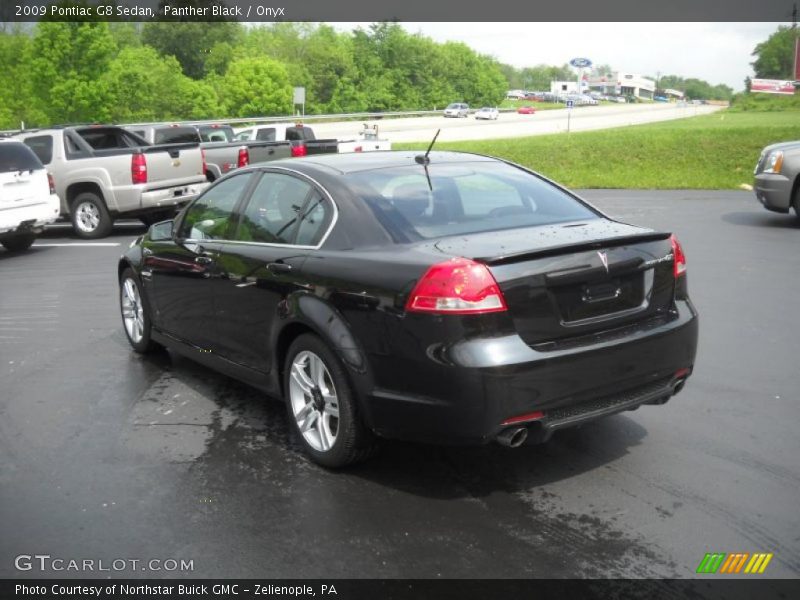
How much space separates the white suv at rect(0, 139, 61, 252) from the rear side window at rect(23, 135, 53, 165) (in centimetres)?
200

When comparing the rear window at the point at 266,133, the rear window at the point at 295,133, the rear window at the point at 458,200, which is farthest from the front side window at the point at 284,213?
the rear window at the point at 266,133

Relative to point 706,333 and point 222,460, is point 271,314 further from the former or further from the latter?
point 706,333

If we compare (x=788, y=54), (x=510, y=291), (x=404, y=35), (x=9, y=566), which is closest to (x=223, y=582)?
(x=9, y=566)

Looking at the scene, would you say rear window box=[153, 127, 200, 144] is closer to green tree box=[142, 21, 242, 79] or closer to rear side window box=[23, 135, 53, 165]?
rear side window box=[23, 135, 53, 165]

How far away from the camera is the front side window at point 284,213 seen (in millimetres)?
5039

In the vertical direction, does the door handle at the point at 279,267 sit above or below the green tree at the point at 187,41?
below

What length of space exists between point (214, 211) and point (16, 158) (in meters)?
9.00

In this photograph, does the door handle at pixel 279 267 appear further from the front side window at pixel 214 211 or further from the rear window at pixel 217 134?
the rear window at pixel 217 134

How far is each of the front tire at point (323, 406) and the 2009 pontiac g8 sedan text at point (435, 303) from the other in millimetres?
10

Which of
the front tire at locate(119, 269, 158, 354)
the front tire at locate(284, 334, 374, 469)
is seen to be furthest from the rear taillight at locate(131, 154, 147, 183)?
the front tire at locate(284, 334, 374, 469)

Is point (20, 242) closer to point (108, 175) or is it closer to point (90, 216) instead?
point (90, 216)

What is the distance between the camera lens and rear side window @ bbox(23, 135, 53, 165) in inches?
630

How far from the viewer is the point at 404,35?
86.5m

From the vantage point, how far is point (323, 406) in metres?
4.79
